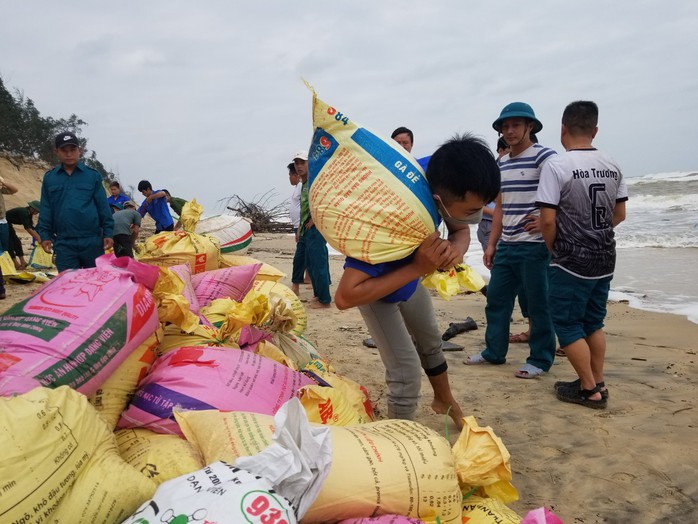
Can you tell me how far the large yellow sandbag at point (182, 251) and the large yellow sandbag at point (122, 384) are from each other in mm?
1540

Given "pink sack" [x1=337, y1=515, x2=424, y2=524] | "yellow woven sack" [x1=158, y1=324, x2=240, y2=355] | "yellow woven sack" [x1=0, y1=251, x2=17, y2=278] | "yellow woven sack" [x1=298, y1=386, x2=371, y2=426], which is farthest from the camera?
"yellow woven sack" [x1=0, y1=251, x2=17, y2=278]

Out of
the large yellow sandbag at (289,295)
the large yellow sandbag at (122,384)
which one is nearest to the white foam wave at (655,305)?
the large yellow sandbag at (289,295)

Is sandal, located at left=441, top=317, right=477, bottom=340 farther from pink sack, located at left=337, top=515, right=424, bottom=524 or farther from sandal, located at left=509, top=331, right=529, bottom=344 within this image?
pink sack, located at left=337, top=515, right=424, bottom=524

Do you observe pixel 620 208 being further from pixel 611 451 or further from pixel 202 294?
pixel 202 294

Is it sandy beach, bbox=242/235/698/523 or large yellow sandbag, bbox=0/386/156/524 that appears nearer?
large yellow sandbag, bbox=0/386/156/524

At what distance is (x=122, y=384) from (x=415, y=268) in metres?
1.09

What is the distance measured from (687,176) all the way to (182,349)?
26.8m

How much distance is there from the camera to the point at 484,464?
154cm

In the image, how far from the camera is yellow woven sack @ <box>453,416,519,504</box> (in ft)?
5.04

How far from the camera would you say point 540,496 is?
6.39 ft

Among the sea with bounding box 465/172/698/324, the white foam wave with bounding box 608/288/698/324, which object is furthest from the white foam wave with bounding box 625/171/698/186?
the white foam wave with bounding box 608/288/698/324

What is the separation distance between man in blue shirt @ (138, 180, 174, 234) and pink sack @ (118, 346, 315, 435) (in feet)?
20.8

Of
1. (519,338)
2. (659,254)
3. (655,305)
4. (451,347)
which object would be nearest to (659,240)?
(659,254)

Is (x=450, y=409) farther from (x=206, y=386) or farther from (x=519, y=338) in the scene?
(x=519, y=338)
